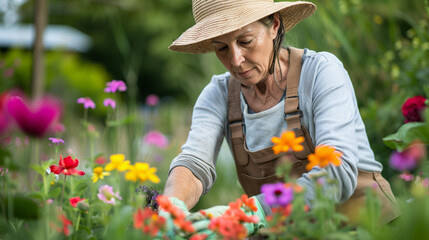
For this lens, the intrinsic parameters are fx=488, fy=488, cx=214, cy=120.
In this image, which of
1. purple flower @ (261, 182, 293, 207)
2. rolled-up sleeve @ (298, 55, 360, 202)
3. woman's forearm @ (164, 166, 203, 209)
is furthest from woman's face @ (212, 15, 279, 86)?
purple flower @ (261, 182, 293, 207)

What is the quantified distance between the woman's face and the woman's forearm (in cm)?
43

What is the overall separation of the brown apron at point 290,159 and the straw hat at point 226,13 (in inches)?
8.7

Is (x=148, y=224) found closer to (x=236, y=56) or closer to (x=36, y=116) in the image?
(x=36, y=116)

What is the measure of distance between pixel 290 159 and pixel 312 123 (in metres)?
0.17

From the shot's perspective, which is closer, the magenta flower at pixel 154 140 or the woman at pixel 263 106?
the woman at pixel 263 106

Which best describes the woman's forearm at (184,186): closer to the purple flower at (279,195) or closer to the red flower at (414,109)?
the purple flower at (279,195)

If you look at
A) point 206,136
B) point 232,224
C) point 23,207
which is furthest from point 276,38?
point 23,207

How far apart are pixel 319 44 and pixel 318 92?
184 cm

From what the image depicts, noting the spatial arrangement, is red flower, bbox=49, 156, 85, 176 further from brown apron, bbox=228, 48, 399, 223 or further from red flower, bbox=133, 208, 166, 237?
brown apron, bbox=228, 48, 399, 223

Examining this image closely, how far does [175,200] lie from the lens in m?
1.63

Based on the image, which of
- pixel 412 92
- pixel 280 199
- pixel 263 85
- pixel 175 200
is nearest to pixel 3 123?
pixel 280 199

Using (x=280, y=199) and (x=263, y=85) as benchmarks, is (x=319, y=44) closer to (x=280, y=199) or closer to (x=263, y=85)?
(x=263, y=85)

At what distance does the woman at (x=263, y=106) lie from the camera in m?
1.72

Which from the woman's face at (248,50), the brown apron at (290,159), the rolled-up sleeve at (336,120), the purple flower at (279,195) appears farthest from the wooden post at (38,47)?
the purple flower at (279,195)
